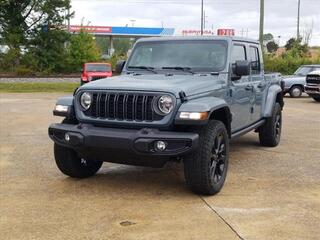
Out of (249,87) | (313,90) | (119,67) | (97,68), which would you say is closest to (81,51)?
(97,68)

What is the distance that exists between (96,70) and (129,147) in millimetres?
25999

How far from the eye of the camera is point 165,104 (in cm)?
575

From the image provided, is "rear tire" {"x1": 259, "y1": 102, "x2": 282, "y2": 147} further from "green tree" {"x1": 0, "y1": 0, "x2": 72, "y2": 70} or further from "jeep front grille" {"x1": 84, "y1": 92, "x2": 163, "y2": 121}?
"green tree" {"x1": 0, "y1": 0, "x2": 72, "y2": 70}

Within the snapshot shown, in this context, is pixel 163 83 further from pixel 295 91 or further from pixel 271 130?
pixel 295 91

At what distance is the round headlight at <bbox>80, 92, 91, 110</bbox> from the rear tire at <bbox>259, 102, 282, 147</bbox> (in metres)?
3.96

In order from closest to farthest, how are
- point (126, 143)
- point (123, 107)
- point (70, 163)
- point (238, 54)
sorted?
point (126, 143), point (123, 107), point (70, 163), point (238, 54)

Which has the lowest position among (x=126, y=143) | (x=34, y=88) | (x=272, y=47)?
(x=34, y=88)

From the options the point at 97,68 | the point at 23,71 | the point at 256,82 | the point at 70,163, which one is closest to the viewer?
the point at 70,163

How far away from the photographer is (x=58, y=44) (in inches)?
1929

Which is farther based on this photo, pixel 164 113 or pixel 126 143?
pixel 164 113

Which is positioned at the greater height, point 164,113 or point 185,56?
point 185,56

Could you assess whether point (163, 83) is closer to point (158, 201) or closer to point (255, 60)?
point (158, 201)

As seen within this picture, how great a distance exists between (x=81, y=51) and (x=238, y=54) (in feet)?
138

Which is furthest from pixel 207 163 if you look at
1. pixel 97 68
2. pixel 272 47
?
pixel 272 47
